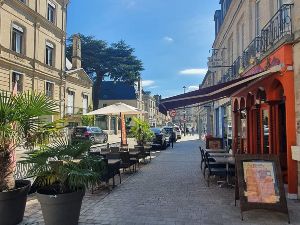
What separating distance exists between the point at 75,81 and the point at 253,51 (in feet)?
102

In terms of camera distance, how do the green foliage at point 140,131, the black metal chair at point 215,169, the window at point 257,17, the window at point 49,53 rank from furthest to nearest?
the window at point 49,53 → the green foliage at point 140,131 → the window at point 257,17 → the black metal chair at point 215,169

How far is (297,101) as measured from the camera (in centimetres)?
693

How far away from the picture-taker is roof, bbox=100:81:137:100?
206ft

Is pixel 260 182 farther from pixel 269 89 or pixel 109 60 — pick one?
pixel 109 60

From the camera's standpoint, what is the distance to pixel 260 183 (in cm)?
574

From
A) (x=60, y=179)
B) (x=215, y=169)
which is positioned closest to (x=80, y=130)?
(x=215, y=169)

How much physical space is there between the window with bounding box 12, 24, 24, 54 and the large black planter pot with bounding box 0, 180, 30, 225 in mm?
22891

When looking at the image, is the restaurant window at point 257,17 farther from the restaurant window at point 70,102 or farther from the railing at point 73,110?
the restaurant window at point 70,102

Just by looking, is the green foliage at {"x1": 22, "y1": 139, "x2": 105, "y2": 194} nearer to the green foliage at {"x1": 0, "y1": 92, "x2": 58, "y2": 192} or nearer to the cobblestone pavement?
the green foliage at {"x1": 0, "y1": 92, "x2": 58, "y2": 192}

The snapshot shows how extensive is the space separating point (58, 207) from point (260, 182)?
3473 mm

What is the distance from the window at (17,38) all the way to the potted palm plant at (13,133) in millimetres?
22580

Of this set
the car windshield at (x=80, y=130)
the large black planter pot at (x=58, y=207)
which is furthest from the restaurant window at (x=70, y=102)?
the large black planter pot at (x=58, y=207)

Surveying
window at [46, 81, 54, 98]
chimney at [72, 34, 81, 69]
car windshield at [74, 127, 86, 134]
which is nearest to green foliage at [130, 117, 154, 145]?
car windshield at [74, 127, 86, 134]

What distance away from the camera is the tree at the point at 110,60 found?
2140 inches
